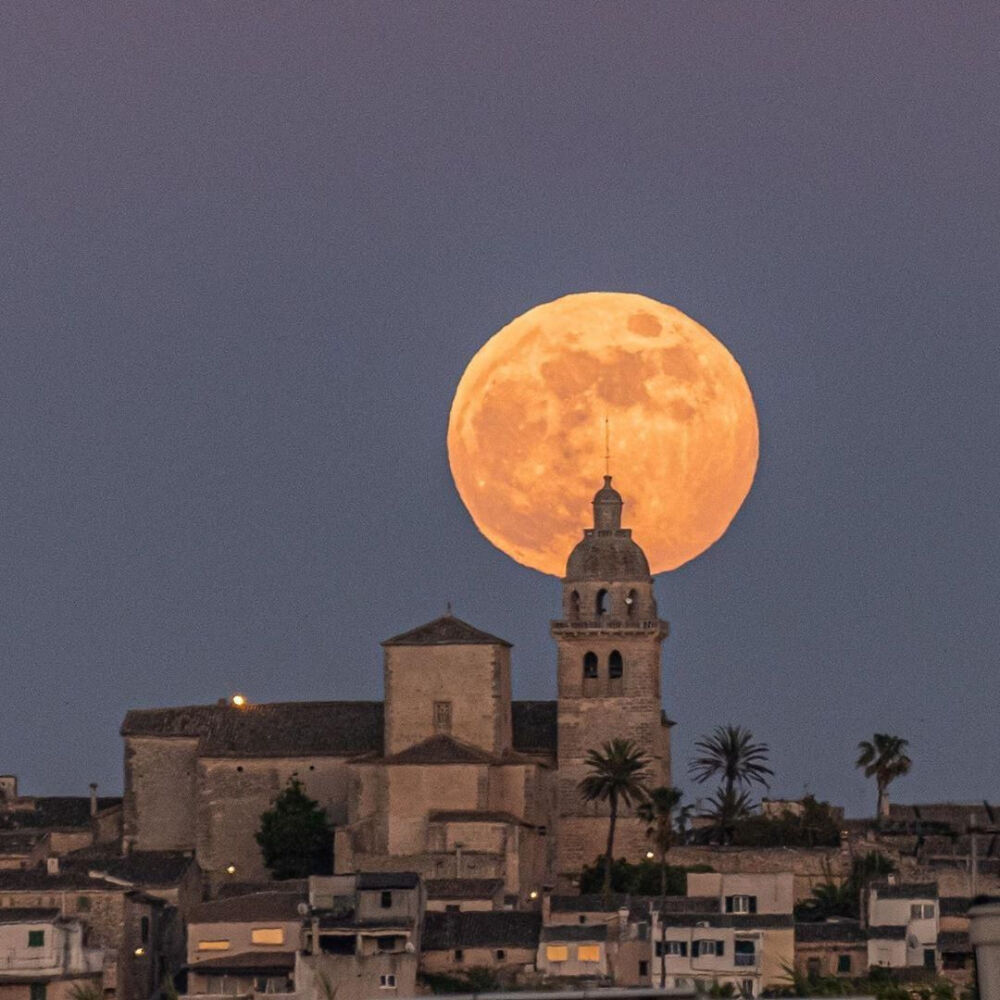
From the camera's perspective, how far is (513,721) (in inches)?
4208

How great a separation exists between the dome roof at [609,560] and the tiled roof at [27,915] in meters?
23.7

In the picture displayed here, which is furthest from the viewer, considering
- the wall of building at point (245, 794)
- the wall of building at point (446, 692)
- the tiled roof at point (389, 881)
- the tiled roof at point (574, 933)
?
the wall of building at point (245, 794)

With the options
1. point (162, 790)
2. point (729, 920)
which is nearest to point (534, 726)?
point (162, 790)

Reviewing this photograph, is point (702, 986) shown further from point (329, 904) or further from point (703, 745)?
point (703, 745)

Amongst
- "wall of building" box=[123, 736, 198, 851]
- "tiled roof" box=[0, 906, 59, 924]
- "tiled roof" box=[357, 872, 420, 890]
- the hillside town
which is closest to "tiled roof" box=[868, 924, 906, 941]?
the hillside town

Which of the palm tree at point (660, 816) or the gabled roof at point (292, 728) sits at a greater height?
the gabled roof at point (292, 728)

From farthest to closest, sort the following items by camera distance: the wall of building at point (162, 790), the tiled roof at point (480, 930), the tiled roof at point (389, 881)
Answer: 1. the wall of building at point (162, 790)
2. the tiled roof at point (389, 881)
3. the tiled roof at point (480, 930)

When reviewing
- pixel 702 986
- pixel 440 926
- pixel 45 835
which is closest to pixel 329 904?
pixel 440 926

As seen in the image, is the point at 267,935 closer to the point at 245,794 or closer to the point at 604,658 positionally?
the point at 245,794

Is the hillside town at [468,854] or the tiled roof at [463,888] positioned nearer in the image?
the hillside town at [468,854]

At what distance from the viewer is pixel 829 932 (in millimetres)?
88750

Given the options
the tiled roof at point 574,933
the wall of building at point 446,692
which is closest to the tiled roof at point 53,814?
the wall of building at point 446,692

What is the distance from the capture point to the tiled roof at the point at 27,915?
87312 mm

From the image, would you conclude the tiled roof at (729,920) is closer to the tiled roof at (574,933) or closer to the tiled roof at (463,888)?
the tiled roof at (574,933)
